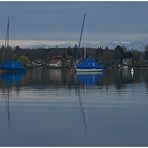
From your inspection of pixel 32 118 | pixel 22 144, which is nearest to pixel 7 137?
pixel 22 144

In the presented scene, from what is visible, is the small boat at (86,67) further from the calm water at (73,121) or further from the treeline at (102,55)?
the calm water at (73,121)

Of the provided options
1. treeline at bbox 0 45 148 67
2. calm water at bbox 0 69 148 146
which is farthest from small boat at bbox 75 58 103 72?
calm water at bbox 0 69 148 146

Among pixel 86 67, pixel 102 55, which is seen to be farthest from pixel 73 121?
pixel 102 55

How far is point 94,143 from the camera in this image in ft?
30.4

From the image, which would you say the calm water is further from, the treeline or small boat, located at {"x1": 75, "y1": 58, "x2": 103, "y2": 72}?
the treeline

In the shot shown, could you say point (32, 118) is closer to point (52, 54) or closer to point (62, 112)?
point (62, 112)

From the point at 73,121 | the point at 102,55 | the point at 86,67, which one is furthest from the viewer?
the point at 102,55

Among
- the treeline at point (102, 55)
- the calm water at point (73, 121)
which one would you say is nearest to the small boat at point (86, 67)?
the treeline at point (102, 55)

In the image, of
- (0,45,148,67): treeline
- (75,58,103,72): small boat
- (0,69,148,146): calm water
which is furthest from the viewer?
(0,45,148,67): treeline

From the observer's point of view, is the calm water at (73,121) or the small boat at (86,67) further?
the small boat at (86,67)

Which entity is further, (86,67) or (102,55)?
(102,55)

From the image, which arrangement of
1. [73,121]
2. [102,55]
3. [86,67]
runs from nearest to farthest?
Answer: [73,121]
[86,67]
[102,55]

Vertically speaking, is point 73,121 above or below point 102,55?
above

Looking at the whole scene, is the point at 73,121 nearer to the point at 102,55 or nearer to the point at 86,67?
the point at 86,67
